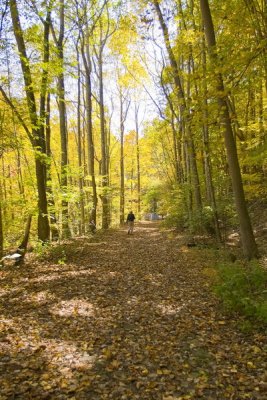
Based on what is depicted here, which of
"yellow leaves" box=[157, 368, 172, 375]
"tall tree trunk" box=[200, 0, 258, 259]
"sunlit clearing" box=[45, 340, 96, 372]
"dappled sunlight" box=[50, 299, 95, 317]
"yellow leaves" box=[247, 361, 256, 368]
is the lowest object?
"yellow leaves" box=[157, 368, 172, 375]

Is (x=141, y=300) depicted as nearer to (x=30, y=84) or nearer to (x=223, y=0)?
(x=30, y=84)

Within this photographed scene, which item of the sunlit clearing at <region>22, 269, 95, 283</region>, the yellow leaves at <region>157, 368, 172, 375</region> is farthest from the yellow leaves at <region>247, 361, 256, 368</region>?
the sunlit clearing at <region>22, 269, 95, 283</region>

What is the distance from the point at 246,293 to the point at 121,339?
264 cm

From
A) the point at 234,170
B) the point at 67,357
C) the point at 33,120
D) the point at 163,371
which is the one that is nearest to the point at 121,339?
the point at 67,357

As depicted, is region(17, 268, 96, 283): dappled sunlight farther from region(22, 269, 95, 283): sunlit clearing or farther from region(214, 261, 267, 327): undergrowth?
region(214, 261, 267, 327): undergrowth

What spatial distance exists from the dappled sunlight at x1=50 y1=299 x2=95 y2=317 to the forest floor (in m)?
0.02

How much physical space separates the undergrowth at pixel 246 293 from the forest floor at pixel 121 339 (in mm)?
252

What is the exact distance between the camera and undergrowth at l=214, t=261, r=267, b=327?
529 centimetres

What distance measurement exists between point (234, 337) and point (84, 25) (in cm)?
1644

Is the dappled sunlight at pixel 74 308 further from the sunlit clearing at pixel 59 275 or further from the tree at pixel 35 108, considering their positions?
the tree at pixel 35 108

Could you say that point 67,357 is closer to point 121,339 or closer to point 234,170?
point 121,339

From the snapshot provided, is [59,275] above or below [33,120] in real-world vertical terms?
below

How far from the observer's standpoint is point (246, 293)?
19.9 feet

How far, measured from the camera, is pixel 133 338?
5098 mm
